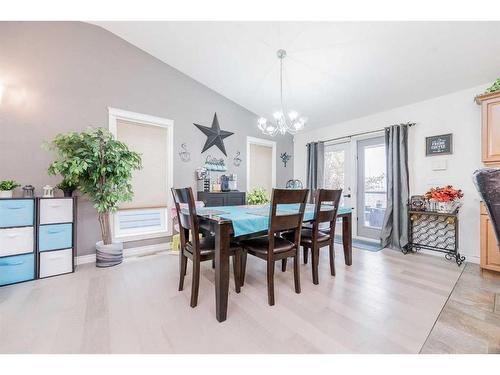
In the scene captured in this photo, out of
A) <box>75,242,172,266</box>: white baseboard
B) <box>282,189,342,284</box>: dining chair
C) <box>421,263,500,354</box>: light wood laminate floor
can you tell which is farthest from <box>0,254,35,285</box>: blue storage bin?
<box>421,263,500,354</box>: light wood laminate floor

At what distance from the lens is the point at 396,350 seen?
135 cm

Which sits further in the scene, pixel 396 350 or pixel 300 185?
pixel 300 185

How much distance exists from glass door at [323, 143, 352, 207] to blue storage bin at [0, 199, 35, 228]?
4.73m

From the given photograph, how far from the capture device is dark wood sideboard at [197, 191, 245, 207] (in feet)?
12.4

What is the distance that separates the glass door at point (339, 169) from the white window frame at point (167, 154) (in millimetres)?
3243

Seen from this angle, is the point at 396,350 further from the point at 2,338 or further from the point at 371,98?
the point at 371,98

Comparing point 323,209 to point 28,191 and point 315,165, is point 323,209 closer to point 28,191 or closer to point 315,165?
point 315,165

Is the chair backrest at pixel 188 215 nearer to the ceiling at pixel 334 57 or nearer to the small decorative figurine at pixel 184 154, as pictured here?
the small decorative figurine at pixel 184 154

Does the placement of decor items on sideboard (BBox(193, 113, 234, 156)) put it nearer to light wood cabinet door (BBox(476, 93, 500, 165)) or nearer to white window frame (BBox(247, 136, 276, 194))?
white window frame (BBox(247, 136, 276, 194))

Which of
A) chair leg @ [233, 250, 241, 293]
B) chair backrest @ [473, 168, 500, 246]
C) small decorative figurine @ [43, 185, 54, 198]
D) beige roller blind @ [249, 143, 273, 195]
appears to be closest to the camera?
chair backrest @ [473, 168, 500, 246]
